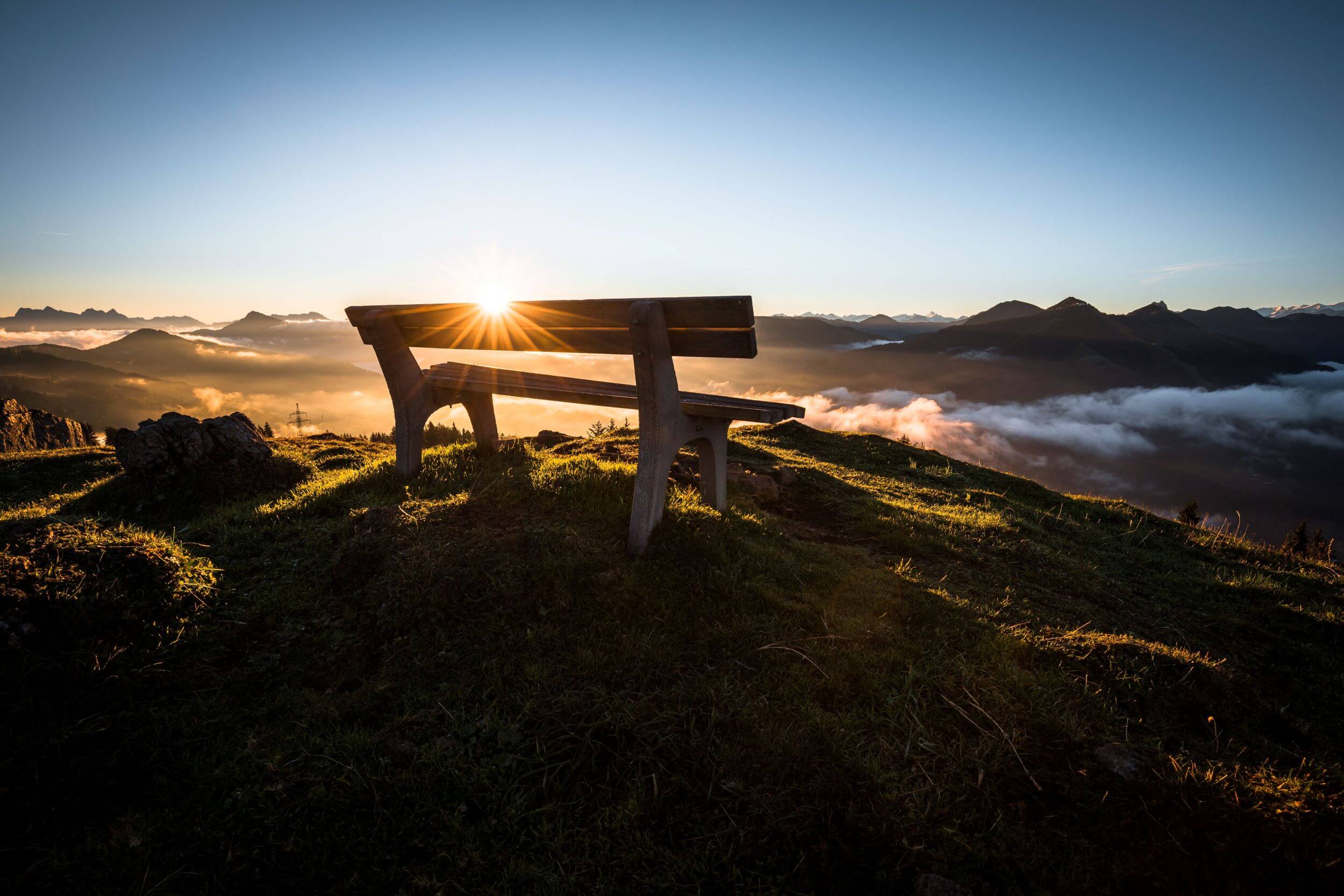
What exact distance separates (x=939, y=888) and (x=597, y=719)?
1.66 metres

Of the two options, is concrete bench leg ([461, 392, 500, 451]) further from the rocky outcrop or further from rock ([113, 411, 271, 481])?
the rocky outcrop

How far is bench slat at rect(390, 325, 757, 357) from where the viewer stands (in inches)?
145

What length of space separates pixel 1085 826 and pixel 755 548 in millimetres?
2573

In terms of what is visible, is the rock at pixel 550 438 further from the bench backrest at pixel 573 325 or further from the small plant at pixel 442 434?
the bench backrest at pixel 573 325

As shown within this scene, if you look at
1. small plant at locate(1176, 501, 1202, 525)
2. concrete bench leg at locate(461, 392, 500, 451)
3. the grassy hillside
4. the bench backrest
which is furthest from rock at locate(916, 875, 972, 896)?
small plant at locate(1176, 501, 1202, 525)

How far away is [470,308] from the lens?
15.4ft

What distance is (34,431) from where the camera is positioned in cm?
1833

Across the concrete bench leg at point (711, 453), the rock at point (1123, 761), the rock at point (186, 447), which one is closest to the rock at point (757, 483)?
the concrete bench leg at point (711, 453)

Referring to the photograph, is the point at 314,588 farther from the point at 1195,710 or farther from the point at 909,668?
the point at 1195,710

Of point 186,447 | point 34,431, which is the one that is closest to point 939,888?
point 186,447

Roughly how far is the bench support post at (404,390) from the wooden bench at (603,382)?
0.01 metres

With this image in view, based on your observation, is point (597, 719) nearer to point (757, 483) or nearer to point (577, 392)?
point (577, 392)

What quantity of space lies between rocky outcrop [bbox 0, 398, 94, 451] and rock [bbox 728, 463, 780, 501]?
60.4 feet

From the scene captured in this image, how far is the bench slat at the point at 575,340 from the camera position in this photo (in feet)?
12.1
